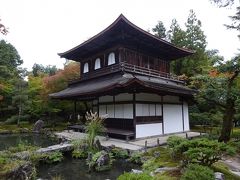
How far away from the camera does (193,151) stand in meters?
5.84

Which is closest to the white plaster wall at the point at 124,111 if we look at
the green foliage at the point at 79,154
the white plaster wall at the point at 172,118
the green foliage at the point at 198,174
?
the white plaster wall at the point at 172,118

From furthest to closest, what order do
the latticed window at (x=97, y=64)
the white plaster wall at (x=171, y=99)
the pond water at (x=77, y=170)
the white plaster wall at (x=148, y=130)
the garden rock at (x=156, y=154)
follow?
the latticed window at (x=97, y=64) → the white plaster wall at (x=171, y=99) → the white plaster wall at (x=148, y=130) → the garden rock at (x=156, y=154) → the pond water at (x=77, y=170)

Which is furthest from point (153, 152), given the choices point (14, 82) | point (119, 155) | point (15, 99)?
point (14, 82)

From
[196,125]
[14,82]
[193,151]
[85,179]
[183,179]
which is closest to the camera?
[183,179]

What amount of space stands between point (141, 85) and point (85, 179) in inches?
229

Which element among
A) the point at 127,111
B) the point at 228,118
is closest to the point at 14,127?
the point at 127,111

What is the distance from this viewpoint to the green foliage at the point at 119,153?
1019 cm

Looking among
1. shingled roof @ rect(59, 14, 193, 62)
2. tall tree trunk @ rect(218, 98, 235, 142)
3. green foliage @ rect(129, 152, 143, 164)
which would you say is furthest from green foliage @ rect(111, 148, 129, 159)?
shingled roof @ rect(59, 14, 193, 62)

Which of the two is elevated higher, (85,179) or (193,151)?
(193,151)

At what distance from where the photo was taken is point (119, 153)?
1038cm

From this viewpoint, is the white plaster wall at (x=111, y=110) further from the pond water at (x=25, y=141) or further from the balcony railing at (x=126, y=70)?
the pond water at (x=25, y=141)

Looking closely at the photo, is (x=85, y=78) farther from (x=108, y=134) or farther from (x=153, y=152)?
(x=153, y=152)

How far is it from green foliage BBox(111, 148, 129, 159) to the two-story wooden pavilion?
2.74 metres

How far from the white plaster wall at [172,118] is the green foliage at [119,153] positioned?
18.8 feet
